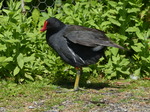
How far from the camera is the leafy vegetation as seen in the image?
6410 mm

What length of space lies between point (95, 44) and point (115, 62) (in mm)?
973

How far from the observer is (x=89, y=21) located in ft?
23.0

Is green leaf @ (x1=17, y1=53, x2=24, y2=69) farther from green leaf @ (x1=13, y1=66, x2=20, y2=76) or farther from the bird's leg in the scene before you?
the bird's leg

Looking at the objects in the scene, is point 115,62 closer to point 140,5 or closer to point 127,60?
point 127,60

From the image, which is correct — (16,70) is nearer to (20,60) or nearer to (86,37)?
(20,60)

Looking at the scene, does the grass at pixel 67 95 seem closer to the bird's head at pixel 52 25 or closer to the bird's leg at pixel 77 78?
the bird's leg at pixel 77 78

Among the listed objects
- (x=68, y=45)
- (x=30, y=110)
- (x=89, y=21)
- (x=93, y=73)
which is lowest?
(x=30, y=110)

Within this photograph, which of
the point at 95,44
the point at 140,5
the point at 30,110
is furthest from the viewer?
the point at 140,5

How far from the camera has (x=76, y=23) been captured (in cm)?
710

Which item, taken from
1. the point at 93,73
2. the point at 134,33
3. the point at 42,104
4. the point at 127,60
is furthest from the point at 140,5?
the point at 42,104

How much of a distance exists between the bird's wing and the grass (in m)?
0.74

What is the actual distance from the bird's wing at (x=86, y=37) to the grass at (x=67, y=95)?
735mm

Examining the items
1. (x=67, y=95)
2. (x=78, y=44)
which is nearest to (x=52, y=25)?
(x=78, y=44)

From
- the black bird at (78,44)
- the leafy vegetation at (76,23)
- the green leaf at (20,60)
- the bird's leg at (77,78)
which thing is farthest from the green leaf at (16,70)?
the bird's leg at (77,78)
